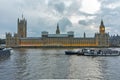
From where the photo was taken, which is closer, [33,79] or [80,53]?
[33,79]

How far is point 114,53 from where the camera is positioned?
92.1m

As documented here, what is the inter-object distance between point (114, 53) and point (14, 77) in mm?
62000

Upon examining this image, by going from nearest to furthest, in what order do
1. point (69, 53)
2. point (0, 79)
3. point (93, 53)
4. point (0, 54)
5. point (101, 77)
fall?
1. point (0, 79)
2. point (101, 77)
3. point (0, 54)
4. point (93, 53)
5. point (69, 53)

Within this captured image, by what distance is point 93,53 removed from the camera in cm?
9081

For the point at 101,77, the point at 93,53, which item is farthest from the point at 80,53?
the point at 101,77

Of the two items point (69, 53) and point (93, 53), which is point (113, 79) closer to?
point (93, 53)

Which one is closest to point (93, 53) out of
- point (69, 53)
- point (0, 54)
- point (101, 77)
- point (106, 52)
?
point (106, 52)

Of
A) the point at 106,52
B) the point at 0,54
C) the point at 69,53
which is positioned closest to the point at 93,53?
the point at 106,52

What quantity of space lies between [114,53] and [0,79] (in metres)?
64.3

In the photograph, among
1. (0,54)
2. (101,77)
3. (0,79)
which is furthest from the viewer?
(0,54)

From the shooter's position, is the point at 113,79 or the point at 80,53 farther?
the point at 80,53

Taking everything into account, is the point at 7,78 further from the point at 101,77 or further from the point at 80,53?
the point at 80,53

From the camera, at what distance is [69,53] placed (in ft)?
323

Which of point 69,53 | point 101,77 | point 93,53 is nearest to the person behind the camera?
point 101,77
